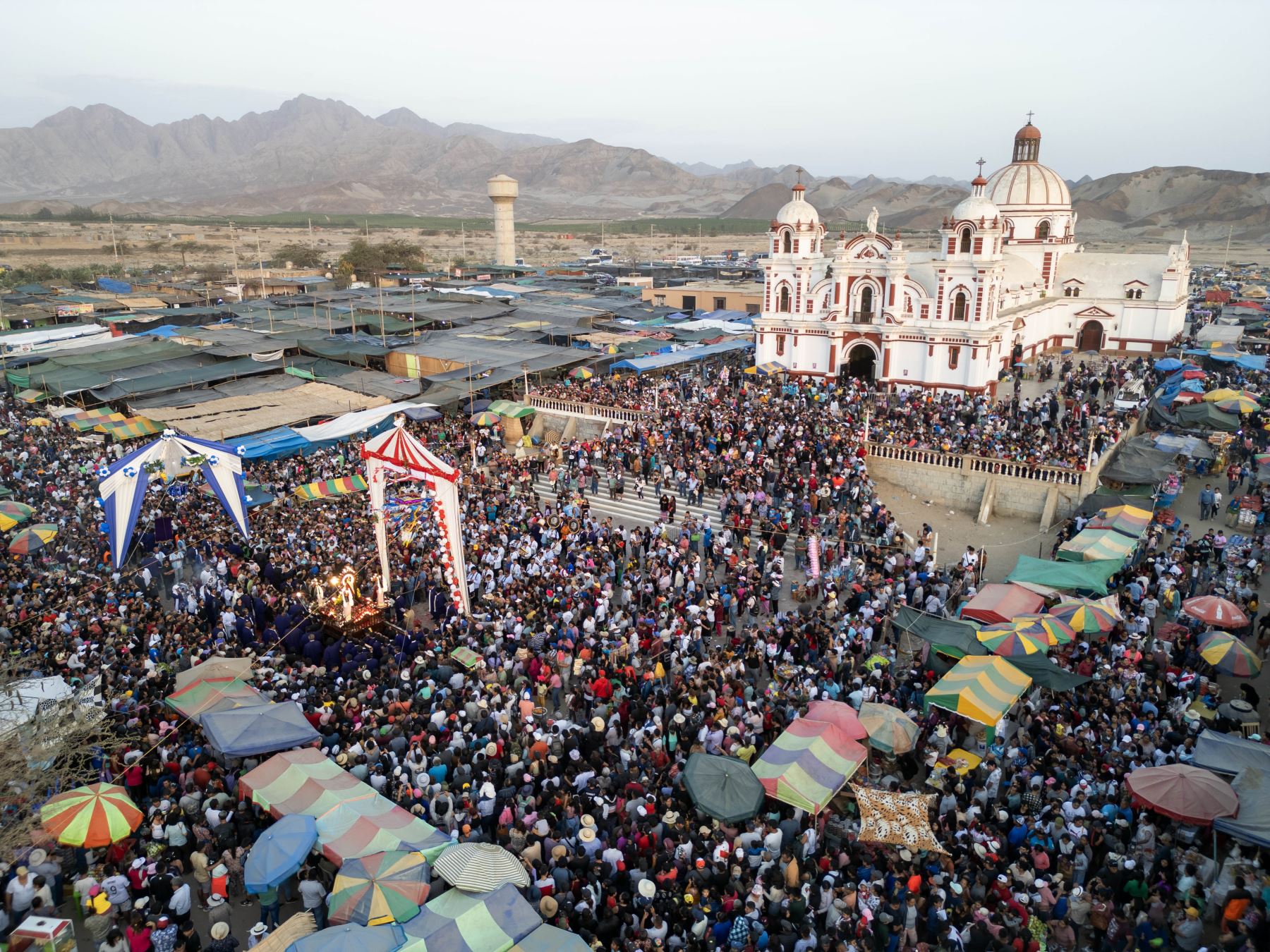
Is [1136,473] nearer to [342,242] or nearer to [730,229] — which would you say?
[342,242]

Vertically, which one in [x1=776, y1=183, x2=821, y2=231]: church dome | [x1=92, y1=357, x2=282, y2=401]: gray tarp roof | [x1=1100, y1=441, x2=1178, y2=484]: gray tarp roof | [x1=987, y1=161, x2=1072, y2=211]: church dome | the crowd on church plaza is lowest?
the crowd on church plaza

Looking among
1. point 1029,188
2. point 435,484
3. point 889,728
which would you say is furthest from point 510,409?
point 1029,188

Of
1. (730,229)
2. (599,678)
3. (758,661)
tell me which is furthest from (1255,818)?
(730,229)

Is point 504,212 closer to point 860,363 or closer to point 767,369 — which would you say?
point 767,369

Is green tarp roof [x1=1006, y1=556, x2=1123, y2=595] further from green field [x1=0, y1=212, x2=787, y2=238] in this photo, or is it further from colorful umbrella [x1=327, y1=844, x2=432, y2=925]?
green field [x1=0, y1=212, x2=787, y2=238]

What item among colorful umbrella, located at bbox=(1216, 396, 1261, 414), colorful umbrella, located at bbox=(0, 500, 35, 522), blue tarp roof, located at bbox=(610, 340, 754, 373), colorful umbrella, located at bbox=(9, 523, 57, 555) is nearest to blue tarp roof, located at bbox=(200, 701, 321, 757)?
colorful umbrella, located at bbox=(9, 523, 57, 555)

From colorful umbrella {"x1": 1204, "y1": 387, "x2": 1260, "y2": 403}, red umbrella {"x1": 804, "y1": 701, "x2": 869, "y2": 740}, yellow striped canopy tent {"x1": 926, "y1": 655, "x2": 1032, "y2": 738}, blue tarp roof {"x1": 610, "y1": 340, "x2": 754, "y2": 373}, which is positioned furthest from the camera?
blue tarp roof {"x1": 610, "y1": 340, "x2": 754, "y2": 373}

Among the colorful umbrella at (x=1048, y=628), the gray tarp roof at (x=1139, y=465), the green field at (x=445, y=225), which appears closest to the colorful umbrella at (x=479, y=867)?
the colorful umbrella at (x=1048, y=628)
